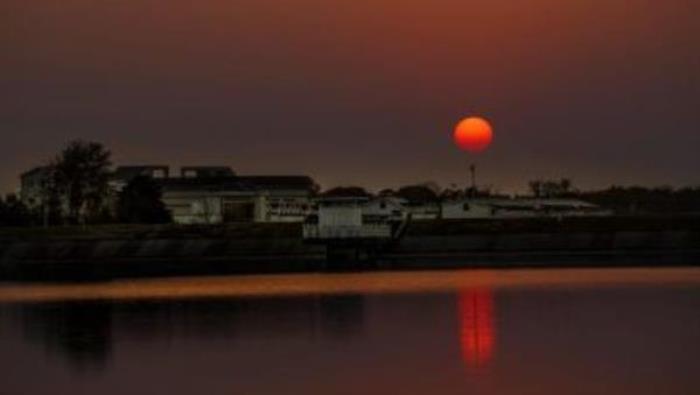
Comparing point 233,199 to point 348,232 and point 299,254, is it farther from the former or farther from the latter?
point 348,232

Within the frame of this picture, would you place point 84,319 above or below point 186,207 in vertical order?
below

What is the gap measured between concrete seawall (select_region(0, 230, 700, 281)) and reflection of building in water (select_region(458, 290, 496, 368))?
131 ft

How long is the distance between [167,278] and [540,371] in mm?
59237

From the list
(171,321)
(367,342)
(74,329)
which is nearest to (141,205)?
(171,321)

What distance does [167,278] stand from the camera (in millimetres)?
89188

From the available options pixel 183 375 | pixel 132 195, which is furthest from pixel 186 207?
pixel 183 375

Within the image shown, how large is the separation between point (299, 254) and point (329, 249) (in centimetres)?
736

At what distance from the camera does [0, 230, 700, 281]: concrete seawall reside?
103125 mm

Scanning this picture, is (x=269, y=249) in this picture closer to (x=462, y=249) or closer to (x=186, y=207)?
(x=462, y=249)

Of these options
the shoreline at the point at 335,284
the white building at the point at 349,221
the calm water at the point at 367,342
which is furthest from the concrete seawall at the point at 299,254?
the calm water at the point at 367,342

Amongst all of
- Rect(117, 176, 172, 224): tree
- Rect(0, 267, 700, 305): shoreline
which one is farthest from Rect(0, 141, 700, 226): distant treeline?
Rect(0, 267, 700, 305): shoreline

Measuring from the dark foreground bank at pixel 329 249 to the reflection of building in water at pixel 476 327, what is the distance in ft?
129

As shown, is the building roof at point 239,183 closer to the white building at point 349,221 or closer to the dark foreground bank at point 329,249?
the dark foreground bank at point 329,249

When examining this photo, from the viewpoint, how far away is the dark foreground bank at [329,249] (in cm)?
10438
